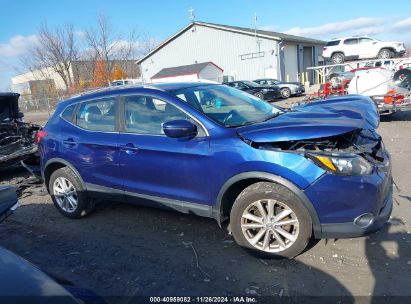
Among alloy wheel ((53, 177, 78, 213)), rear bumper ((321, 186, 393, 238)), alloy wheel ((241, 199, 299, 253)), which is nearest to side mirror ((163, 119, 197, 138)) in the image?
alloy wheel ((241, 199, 299, 253))

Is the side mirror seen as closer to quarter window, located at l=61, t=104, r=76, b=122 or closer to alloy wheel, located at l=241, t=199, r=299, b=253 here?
alloy wheel, located at l=241, t=199, r=299, b=253

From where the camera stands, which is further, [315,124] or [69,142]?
[69,142]

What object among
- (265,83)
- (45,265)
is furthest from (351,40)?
(45,265)

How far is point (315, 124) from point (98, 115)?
2.70 meters

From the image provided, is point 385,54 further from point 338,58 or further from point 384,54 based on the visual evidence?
point 338,58

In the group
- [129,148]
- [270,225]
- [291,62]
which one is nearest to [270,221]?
[270,225]

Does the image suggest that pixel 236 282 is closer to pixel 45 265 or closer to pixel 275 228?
pixel 275 228

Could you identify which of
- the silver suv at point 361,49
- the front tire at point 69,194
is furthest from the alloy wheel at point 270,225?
the silver suv at point 361,49

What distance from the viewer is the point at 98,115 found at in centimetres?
463

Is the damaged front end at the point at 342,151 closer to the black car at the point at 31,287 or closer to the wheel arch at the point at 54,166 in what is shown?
the black car at the point at 31,287

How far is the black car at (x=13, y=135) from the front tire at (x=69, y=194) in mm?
2550

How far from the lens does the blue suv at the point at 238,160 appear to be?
3.16 m

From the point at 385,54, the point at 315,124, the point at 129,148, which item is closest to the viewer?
the point at 315,124

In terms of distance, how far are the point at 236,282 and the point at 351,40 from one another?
2466 cm
